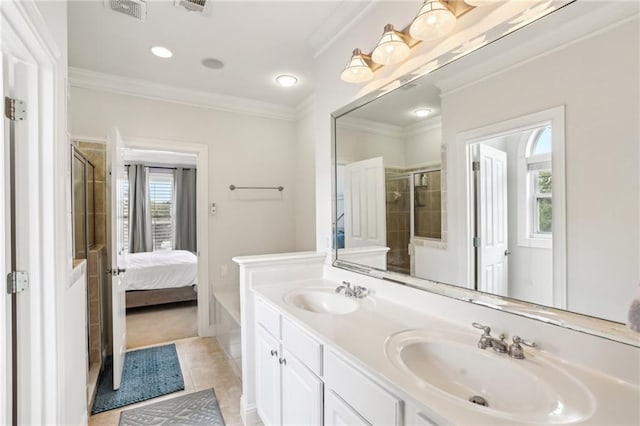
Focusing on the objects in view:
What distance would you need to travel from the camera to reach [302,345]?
1340 mm

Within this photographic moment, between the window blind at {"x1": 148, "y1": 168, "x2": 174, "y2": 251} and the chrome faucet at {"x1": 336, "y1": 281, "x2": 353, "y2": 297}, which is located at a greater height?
the window blind at {"x1": 148, "y1": 168, "x2": 174, "y2": 251}

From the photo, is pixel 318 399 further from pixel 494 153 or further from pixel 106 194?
pixel 106 194

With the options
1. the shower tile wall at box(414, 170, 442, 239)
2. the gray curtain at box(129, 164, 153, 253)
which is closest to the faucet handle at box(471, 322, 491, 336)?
the shower tile wall at box(414, 170, 442, 239)

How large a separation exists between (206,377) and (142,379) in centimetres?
50

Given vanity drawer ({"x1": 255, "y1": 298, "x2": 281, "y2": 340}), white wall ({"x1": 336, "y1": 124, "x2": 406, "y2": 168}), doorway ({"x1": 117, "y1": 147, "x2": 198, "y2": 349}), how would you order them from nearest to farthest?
vanity drawer ({"x1": 255, "y1": 298, "x2": 281, "y2": 340}) → white wall ({"x1": 336, "y1": 124, "x2": 406, "y2": 168}) → doorway ({"x1": 117, "y1": 147, "x2": 198, "y2": 349})

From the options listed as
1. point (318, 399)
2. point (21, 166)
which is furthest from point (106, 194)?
point (318, 399)

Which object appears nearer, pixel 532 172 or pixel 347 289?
pixel 532 172

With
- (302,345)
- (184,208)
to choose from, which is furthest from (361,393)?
(184,208)

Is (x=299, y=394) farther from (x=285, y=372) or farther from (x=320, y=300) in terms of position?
(x=320, y=300)

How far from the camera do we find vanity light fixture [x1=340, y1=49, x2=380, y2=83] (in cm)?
171

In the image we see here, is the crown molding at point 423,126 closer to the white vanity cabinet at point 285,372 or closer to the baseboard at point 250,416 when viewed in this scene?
the white vanity cabinet at point 285,372

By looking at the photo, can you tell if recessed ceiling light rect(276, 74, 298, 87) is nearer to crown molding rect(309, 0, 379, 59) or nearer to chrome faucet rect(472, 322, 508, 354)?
crown molding rect(309, 0, 379, 59)

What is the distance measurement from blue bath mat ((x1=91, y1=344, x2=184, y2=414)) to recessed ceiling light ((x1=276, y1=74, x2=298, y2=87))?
2741 mm

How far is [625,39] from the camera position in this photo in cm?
86
